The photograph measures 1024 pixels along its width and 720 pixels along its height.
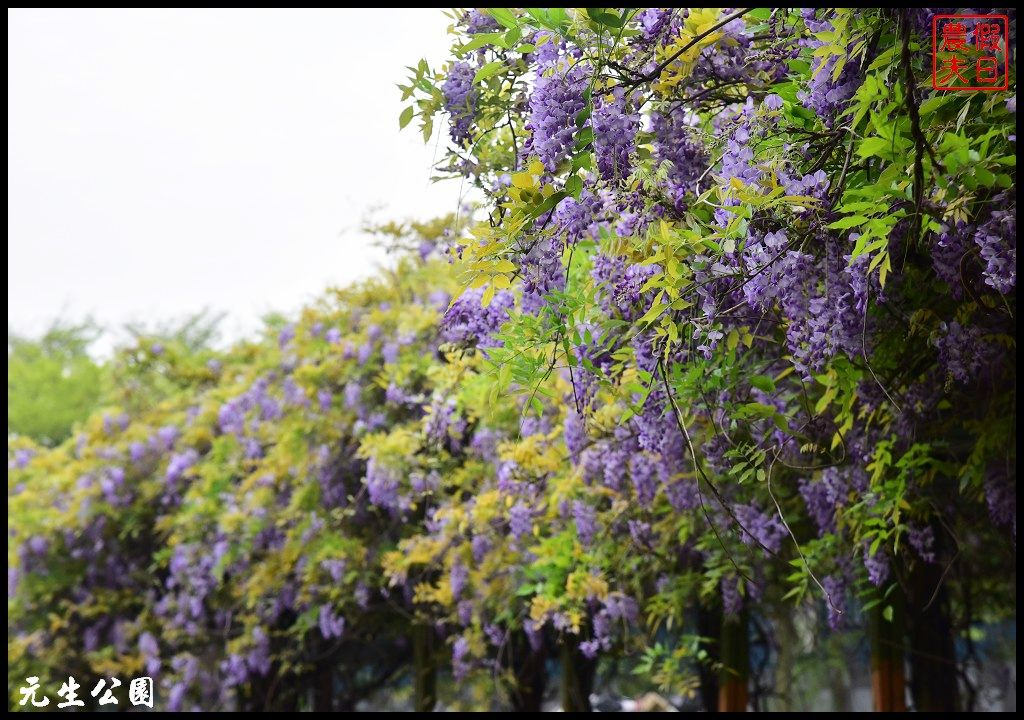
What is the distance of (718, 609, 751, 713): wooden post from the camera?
4910mm

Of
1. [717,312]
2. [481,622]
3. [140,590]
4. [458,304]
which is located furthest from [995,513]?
[140,590]

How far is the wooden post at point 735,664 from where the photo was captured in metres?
4.91

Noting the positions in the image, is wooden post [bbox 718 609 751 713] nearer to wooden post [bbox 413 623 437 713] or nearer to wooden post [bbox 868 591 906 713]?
wooden post [bbox 868 591 906 713]

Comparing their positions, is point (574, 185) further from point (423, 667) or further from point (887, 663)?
point (423, 667)

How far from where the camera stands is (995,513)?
323cm

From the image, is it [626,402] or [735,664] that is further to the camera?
[735,664]

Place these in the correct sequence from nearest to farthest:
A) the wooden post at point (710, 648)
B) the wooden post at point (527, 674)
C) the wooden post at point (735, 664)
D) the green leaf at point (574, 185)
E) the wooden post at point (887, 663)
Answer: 1. the green leaf at point (574, 185)
2. the wooden post at point (887, 663)
3. the wooden post at point (735, 664)
4. the wooden post at point (710, 648)
5. the wooden post at point (527, 674)

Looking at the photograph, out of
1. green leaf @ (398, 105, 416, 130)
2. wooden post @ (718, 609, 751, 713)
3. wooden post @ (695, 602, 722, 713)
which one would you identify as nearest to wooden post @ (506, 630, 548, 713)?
wooden post @ (695, 602, 722, 713)

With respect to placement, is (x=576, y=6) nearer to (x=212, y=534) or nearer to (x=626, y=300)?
(x=626, y=300)

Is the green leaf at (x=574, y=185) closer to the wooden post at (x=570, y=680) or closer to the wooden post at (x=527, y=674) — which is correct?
the wooden post at (x=570, y=680)

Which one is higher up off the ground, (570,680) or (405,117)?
(405,117)

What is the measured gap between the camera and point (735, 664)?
494 centimetres

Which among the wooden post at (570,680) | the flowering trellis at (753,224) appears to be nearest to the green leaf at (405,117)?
the flowering trellis at (753,224)

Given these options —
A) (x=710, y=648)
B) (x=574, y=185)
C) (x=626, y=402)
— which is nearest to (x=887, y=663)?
(x=710, y=648)
